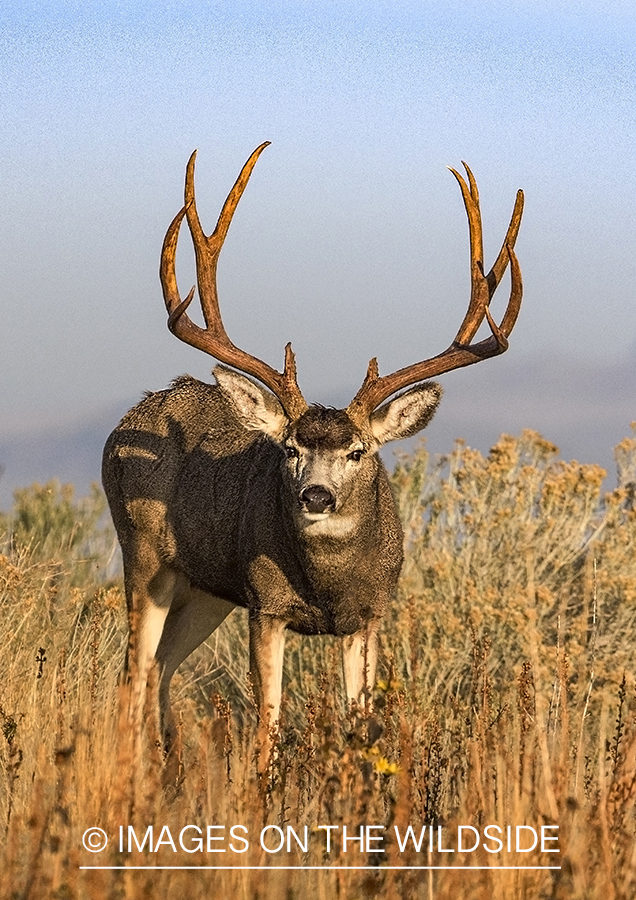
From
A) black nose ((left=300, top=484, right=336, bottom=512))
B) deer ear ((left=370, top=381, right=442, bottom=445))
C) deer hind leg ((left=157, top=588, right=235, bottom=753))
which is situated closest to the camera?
black nose ((left=300, top=484, right=336, bottom=512))

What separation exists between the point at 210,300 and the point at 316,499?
5.67 feet

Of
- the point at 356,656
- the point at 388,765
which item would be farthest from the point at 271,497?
the point at 388,765

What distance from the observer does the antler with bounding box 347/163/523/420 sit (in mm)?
8016

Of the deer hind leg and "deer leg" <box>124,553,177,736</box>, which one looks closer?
"deer leg" <box>124,553,177,736</box>

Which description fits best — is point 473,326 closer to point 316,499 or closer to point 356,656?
point 316,499

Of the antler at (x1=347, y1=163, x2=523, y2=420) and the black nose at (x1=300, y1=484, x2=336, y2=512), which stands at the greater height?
the antler at (x1=347, y1=163, x2=523, y2=420)

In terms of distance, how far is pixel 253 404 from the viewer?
8.05 m

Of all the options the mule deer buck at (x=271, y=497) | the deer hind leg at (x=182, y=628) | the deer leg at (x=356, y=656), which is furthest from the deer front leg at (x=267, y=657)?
the deer hind leg at (x=182, y=628)

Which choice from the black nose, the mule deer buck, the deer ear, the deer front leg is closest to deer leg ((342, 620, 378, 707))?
the mule deer buck

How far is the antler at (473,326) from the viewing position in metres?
8.02

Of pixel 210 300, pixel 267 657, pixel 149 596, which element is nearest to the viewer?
pixel 267 657

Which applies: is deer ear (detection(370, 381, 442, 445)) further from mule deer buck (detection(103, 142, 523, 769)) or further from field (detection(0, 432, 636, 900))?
field (detection(0, 432, 636, 900))

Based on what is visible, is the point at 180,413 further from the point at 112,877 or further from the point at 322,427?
the point at 112,877

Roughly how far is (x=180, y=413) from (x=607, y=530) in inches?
146
